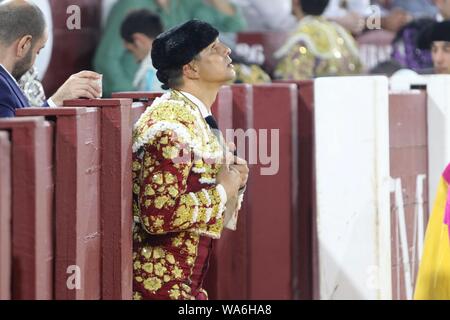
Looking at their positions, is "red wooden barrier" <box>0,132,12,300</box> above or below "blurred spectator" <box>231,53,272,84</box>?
below

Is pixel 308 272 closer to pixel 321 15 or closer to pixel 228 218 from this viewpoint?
pixel 228 218

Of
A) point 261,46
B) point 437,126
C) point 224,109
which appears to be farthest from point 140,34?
point 224,109

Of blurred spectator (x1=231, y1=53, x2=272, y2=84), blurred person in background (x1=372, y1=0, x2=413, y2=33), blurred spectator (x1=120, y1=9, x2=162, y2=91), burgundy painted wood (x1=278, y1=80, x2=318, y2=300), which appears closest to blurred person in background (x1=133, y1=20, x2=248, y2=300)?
burgundy painted wood (x1=278, y1=80, x2=318, y2=300)

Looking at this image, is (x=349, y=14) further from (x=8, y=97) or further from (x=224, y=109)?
(x=8, y=97)

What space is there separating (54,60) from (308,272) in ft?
6.36

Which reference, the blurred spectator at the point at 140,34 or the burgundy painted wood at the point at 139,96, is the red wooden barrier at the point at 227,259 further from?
the blurred spectator at the point at 140,34

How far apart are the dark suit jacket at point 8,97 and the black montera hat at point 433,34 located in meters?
4.21

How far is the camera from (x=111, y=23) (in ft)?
24.2

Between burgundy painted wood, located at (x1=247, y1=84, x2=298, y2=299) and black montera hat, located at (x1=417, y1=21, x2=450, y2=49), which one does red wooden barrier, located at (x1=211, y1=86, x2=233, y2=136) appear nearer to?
burgundy painted wood, located at (x1=247, y1=84, x2=298, y2=299)

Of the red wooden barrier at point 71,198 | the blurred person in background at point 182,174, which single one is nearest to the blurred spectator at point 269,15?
the blurred person in background at point 182,174

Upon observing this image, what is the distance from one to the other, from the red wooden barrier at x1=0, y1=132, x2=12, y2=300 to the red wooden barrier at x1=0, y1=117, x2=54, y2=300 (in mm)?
26

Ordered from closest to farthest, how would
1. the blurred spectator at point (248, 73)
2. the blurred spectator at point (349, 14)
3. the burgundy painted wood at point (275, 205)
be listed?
1. the burgundy painted wood at point (275, 205)
2. the blurred spectator at point (248, 73)
3. the blurred spectator at point (349, 14)

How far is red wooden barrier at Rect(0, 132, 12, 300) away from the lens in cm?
299

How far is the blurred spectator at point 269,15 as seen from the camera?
346 inches
